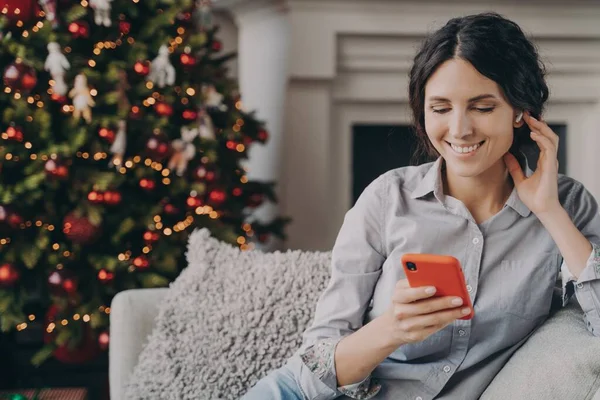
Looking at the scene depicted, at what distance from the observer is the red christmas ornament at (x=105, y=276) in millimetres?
2613

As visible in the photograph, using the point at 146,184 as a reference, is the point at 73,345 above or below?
below

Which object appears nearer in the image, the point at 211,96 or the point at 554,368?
the point at 554,368

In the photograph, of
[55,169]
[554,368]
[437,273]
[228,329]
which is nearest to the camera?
[437,273]

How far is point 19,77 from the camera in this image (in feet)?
8.21

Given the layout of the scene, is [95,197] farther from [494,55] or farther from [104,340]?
[494,55]

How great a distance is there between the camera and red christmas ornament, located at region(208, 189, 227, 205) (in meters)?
2.84

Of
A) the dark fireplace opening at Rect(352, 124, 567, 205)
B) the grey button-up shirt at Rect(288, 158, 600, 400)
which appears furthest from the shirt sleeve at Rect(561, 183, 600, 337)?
the dark fireplace opening at Rect(352, 124, 567, 205)

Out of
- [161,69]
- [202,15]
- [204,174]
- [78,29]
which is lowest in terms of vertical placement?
[204,174]

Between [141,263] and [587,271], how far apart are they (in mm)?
1636

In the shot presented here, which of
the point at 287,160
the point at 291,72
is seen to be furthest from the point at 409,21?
the point at 287,160

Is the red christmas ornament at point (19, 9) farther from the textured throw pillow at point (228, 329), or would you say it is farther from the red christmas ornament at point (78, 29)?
the textured throw pillow at point (228, 329)

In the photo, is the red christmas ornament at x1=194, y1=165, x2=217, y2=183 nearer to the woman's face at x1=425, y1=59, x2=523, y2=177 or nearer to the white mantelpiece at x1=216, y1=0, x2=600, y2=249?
the white mantelpiece at x1=216, y1=0, x2=600, y2=249

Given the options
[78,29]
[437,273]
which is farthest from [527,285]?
[78,29]

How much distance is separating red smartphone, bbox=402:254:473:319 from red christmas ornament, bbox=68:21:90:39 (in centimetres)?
180
